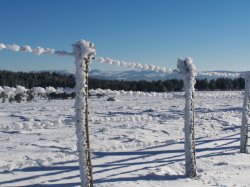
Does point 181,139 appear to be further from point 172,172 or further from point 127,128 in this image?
point 172,172

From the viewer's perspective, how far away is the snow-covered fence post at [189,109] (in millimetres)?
7934

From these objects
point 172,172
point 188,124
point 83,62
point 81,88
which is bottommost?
point 172,172

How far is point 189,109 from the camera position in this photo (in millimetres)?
8023

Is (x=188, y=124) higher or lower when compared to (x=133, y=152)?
higher

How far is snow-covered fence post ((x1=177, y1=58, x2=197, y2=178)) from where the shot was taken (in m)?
7.93

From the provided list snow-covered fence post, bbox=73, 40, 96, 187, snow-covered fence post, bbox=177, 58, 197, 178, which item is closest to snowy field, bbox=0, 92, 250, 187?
snow-covered fence post, bbox=177, 58, 197, 178

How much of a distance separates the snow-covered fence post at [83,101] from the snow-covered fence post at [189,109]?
2.77 meters

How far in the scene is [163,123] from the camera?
47.6ft

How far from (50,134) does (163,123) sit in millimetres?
4759

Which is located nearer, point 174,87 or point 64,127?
point 64,127

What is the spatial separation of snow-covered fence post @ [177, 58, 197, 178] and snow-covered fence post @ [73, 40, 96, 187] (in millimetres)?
2767

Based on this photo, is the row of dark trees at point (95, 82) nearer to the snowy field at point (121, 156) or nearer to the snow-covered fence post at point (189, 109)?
the snowy field at point (121, 156)

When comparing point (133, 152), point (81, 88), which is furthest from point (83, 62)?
point (133, 152)

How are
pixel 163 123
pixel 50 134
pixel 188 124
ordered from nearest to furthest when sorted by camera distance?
pixel 188 124 < pixel 50 134 < pixel 163 123
